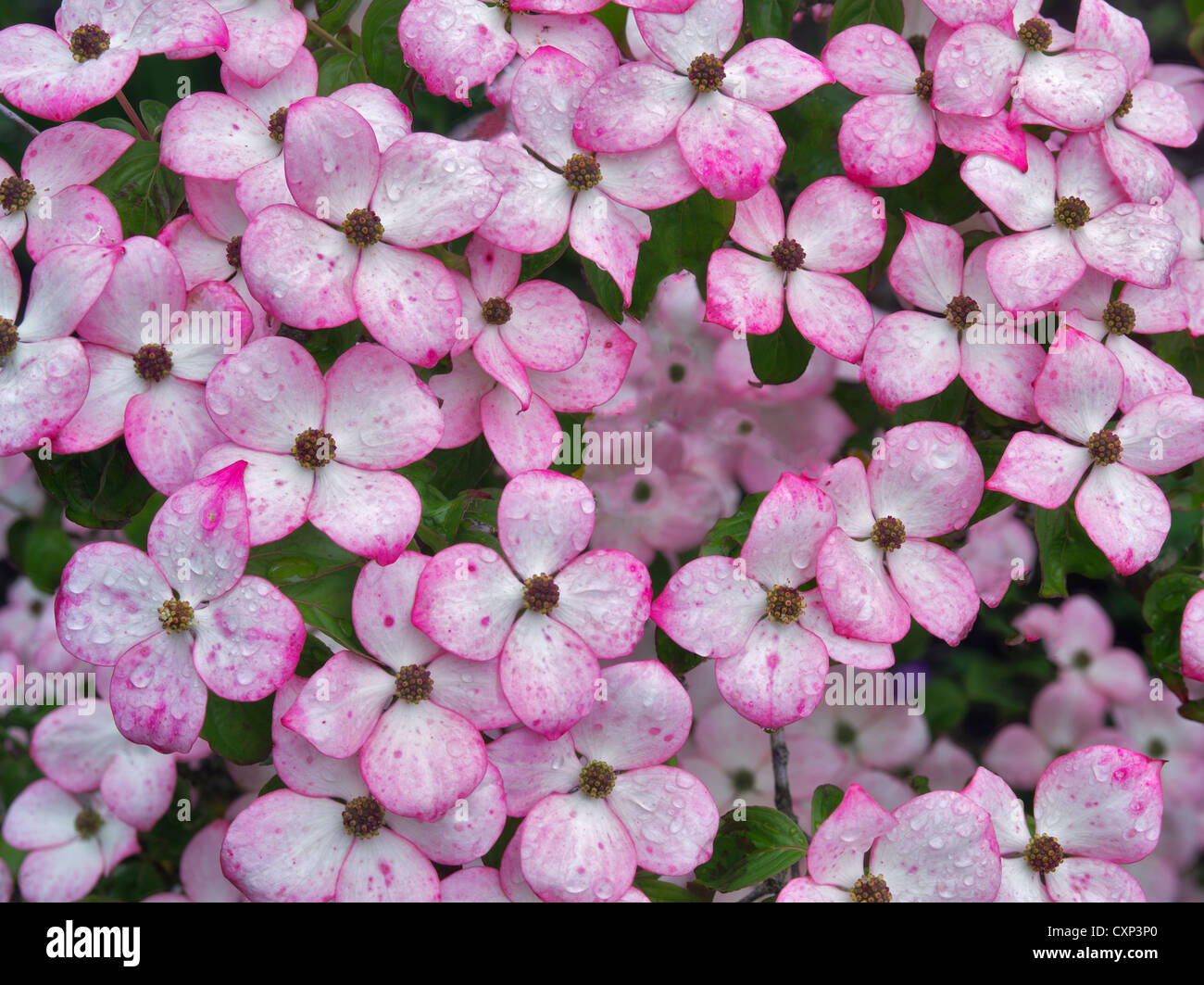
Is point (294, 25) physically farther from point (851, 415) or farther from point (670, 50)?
point (851, 415)

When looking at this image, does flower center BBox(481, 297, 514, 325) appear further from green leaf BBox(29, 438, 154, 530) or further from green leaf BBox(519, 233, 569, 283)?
green leaf BBox(29, 438, 154, 530)

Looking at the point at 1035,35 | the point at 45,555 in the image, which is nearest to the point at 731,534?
the point at 1035,35

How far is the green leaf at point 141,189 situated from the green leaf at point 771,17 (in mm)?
569

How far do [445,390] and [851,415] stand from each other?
2.58 ft

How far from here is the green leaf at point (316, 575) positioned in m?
0.82

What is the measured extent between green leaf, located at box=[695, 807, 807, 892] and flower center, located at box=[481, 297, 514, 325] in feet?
1.61

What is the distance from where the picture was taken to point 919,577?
85 centimetres

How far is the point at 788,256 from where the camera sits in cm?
89

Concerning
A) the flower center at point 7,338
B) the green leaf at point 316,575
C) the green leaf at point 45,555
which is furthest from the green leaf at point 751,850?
the green leaf at point 45,555

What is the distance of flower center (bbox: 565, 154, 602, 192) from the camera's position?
0.85m

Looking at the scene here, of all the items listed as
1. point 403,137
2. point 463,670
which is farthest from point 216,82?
point 463,670

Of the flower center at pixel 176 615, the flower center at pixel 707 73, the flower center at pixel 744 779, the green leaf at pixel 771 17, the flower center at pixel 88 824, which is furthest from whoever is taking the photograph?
the flower center at pixel 744 779

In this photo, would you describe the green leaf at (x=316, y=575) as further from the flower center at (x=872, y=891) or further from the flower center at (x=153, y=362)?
the flower center at (x=872, y=891)

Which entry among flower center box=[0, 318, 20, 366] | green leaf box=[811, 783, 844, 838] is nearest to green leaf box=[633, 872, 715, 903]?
green leaf box=[811, 783, 844, 838]
